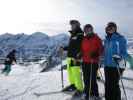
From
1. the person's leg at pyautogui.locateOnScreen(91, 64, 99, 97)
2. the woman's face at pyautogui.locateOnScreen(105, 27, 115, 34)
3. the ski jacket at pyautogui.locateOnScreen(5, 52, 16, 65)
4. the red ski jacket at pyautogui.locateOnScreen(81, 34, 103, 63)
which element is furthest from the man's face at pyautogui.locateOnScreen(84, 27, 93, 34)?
the ski jacket at pyautogui.locateOnScreen(5, 52, 16, 65)

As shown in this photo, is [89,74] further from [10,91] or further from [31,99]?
[10,91]

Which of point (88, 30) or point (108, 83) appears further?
point (88, 30)

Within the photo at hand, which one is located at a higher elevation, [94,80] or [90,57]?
[90,57]

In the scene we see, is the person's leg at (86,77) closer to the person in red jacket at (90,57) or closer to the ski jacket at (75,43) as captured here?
the person in red jacket at (90,57)

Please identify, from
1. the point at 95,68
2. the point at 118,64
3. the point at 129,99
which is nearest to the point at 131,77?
the point at 129,99

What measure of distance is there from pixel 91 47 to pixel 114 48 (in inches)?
29.3

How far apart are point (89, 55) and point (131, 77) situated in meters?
3.10

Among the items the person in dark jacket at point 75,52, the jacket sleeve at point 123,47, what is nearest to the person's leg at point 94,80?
the person in dark jacket at point 75,52

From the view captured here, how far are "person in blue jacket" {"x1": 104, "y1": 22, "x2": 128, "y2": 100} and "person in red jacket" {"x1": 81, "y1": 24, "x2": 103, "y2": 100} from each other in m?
0.45

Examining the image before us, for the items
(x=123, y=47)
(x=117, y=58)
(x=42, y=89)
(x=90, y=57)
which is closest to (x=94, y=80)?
(x=90, y=57)

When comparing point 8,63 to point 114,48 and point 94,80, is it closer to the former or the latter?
point 94,80

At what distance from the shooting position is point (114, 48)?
5.90m

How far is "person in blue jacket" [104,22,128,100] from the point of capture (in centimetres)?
581

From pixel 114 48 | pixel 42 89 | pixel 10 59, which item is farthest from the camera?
pixel 10 59
